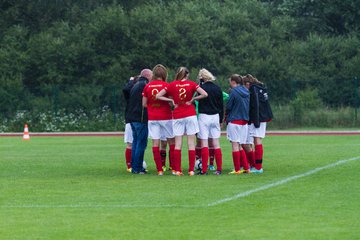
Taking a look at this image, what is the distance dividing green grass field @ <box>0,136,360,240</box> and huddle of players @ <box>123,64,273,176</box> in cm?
56

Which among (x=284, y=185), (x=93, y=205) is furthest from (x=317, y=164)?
(x=93, y=205)

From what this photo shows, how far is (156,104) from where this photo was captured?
766 inches

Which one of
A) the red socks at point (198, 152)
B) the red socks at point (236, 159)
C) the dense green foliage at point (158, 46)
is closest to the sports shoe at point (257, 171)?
the red socks at point (236, 159)

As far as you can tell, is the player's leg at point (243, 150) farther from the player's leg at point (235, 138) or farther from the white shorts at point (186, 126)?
the white shorts at point (186, 126)

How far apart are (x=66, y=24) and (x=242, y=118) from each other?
128ft

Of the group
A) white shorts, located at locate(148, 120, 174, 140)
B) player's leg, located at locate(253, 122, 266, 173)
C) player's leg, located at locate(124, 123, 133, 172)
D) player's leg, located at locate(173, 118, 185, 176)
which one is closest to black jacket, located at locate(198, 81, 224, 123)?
player's leg, located at locate(173, 118, 185, 176)

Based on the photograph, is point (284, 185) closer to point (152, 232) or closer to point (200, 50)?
point (152, 232)

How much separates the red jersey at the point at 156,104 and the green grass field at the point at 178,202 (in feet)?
3.66

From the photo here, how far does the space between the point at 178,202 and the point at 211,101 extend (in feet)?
17.4

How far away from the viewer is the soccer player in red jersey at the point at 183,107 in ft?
62.7

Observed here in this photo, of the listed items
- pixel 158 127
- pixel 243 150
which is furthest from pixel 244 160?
pixel 158 127

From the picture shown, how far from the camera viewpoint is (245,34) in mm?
58406

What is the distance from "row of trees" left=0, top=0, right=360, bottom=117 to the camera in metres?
55.9

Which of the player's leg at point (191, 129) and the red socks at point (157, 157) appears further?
the red socks at point (157, 157)
